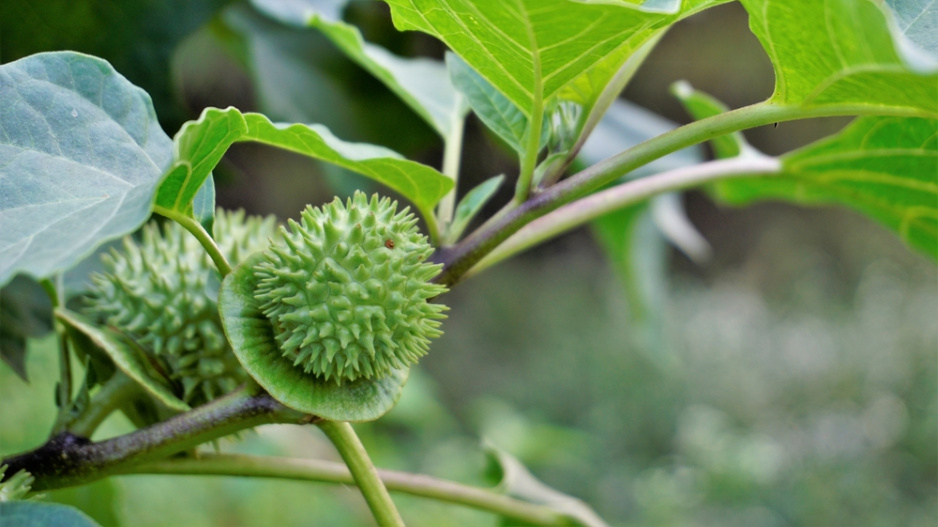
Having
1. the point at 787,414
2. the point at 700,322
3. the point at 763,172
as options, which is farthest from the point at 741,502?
the point at 763,172

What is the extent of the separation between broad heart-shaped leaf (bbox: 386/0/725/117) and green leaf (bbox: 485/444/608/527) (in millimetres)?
435

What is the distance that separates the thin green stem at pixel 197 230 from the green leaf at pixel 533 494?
1.47 ft

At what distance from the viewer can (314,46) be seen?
1.05 m

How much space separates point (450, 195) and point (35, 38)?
0.41 m

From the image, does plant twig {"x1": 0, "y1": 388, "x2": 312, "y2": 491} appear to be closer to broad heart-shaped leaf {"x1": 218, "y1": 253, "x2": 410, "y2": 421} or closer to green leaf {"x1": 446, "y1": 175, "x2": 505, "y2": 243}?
broad heart-shaped leaf {"x1": 218, "y1": 253, "x2": 410, "y2": 421}

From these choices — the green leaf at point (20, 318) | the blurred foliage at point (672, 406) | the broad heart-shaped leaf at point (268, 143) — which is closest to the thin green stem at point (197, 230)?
the broad heart-shaped leaf at point (268, 143)

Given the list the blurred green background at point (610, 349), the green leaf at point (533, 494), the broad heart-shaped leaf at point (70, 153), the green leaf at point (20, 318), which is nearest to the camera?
the broad heart-shaped leaf at point (70, 153)

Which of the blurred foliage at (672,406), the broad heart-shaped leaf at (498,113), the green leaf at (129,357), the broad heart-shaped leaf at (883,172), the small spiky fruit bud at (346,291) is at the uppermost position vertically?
the blurred foliage at (672,406)

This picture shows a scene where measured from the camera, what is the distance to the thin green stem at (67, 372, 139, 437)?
480 millimetres

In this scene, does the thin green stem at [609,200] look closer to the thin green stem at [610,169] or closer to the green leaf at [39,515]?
the thin green stem at [610,169]

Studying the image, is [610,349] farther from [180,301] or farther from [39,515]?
[39,515]

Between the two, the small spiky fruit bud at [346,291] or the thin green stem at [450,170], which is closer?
the small spiky fruit bud at [346,291]

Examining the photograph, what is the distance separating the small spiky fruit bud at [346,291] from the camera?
44 cm

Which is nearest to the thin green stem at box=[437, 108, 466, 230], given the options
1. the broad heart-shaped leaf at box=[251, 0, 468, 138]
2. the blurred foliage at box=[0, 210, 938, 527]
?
the broad heart-shaped leaf at box=[251, 0, 468, 138]
